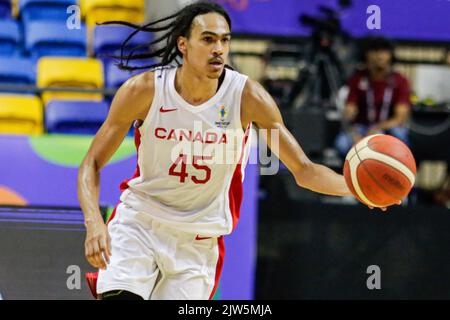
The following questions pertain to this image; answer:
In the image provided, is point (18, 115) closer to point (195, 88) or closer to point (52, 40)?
point (52, 40)

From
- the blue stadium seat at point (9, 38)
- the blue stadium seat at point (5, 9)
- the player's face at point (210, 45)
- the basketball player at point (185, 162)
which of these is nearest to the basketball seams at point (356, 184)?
the basketball player at point (185, 162)

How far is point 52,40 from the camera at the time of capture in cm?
859

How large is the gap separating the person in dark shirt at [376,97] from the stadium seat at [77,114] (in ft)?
6.58

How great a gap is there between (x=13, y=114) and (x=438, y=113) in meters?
3.64

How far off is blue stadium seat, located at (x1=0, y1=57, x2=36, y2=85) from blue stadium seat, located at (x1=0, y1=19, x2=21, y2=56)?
44 cm

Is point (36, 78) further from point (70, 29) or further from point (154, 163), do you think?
point (154, 163)

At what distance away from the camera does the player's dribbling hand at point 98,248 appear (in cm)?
434

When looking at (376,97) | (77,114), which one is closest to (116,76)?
(77,114)

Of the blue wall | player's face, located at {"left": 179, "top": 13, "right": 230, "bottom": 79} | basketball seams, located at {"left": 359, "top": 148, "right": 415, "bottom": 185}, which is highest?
the blue wall

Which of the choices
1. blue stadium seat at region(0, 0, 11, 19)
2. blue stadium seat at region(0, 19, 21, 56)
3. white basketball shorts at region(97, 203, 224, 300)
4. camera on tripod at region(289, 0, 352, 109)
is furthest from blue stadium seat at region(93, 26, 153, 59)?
white basketball shorts at region(97, 203, 224, 300)

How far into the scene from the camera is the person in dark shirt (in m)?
7.70

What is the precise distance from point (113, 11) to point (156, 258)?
177 inches

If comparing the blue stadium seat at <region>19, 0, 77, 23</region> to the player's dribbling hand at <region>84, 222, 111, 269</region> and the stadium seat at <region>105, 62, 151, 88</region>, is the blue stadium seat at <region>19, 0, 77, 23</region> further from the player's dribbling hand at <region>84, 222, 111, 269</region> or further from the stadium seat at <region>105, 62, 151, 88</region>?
the player's dribbling hand at <region>84, 222, 111, 269</region>

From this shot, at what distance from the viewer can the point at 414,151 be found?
8.06 metres
